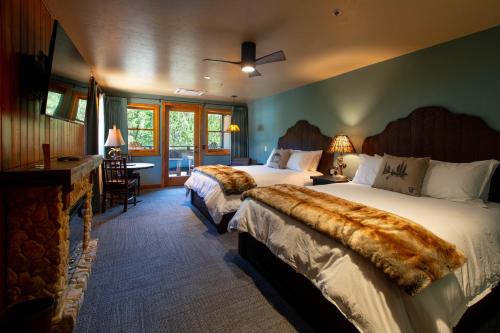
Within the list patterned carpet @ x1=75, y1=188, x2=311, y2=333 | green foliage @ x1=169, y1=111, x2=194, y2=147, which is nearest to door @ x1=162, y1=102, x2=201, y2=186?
green foliage @ x1=169, y1=111, x2=194, y2=147

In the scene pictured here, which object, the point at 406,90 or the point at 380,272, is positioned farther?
the point at 406,90

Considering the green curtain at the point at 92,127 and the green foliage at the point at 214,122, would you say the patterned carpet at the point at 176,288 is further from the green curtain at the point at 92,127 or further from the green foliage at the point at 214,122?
the green foliage at the point at 214,122

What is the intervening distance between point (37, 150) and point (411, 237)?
2.57 metres

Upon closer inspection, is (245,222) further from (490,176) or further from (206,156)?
(206,156)

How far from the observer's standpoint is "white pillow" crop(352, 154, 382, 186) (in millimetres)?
3088

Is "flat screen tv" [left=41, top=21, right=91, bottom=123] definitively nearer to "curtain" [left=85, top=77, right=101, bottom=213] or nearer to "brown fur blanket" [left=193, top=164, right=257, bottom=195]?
"brown fur blanket" [left=193, top=164, right=257, bottom=195]

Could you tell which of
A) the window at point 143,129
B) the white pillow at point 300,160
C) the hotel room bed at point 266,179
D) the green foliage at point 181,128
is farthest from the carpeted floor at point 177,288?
the green foliage at point 181,128

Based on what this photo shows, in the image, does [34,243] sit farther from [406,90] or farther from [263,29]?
[406,90]

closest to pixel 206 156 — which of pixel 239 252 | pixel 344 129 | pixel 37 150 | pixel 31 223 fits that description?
pixel 344 129

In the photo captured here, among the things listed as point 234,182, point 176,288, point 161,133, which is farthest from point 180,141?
point 176,288

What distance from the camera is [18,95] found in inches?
62.2

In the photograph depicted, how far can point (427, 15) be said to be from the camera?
218 centimetres

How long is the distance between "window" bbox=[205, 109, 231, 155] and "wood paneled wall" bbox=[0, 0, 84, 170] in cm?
466

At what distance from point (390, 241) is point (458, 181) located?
1562mm
